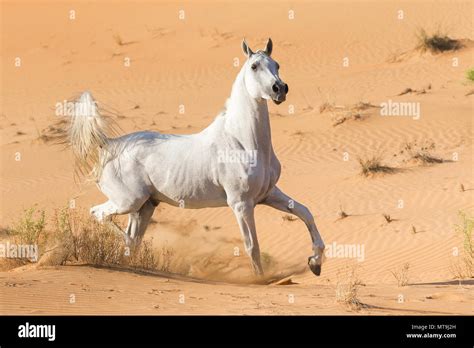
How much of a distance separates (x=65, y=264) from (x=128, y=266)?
780mm

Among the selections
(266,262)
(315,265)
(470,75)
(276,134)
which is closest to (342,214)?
(266,262)

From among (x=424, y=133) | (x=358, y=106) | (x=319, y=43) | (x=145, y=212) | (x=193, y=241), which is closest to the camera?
(x=145, y=212)

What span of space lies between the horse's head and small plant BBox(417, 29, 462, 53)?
62.1 feet

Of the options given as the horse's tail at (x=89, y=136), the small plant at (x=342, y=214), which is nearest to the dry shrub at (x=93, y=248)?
the horse's tail at (x=89, y=136)

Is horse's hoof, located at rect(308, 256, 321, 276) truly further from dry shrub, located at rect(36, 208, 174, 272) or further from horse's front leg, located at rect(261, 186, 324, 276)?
dry shrub, located at rect(36, 208, 174, 272)

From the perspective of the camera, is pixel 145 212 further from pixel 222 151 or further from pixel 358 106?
pixel 358 106

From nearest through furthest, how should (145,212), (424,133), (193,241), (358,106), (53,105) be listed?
(145,212) → (193,241) → (424,133) → (358,106) → (53,105)

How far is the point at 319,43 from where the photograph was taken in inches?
1344

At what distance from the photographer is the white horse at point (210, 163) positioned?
408 inches

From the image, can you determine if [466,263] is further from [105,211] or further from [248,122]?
[105,211]

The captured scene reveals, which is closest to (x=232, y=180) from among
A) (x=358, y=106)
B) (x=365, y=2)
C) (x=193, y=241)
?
(x=193, y=241)

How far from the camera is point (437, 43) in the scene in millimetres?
28719

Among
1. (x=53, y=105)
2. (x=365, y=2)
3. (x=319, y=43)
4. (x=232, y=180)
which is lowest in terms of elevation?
(x=232, y=180)

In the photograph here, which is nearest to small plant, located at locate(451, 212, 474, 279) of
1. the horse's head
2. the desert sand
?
the desert sand
